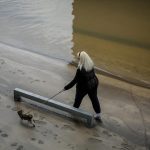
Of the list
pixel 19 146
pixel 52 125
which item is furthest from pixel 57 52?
pixel 19 146

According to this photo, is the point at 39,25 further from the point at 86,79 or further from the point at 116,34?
the point at 86,79

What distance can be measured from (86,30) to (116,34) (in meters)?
1.39

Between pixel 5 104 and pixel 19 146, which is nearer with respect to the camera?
pixel 19 146

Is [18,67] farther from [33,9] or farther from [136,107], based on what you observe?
[33,9]

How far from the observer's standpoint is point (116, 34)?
16.1 m

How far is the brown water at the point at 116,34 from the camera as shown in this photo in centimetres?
1285

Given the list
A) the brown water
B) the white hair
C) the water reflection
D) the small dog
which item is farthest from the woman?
the water reflection

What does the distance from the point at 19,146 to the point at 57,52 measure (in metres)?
6.85

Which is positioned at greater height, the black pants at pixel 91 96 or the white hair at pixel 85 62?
the white hair at pixel 85 62

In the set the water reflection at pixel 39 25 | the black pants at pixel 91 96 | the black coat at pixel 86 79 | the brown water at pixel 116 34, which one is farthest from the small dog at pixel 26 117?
the water reflection at pixel 39 25

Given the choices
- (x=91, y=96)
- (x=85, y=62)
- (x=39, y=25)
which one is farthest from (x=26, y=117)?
(x=39, y=25)

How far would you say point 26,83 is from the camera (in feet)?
33.7

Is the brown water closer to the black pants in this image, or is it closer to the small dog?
the black pants

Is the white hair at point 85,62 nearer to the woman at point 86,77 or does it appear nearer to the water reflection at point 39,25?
the woman at point 86,77
